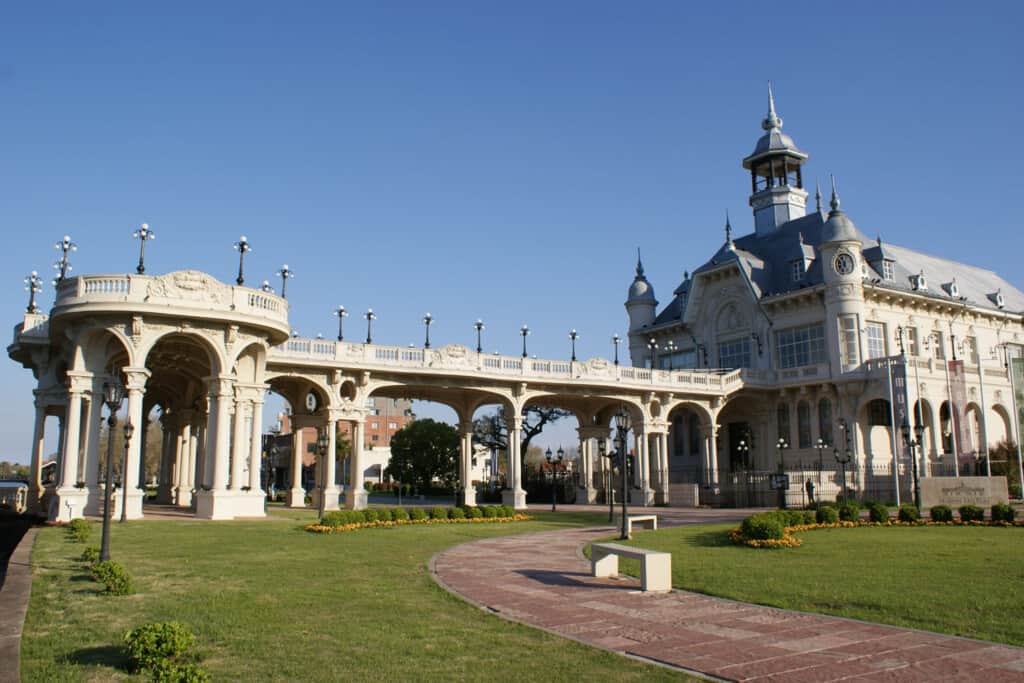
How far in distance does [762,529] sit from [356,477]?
83.6 ft

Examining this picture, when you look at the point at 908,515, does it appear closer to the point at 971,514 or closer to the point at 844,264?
the point at 971,514

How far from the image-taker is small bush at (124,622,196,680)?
26.1 feet

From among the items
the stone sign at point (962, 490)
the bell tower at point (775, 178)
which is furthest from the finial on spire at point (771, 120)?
the stone sign at point (962, 490)

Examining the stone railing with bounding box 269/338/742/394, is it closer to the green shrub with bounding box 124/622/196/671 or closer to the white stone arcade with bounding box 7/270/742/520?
the white stone arcade with bounding box 7/270/742/520

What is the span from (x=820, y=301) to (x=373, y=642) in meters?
48.3

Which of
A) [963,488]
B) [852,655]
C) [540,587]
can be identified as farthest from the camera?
[963,488]

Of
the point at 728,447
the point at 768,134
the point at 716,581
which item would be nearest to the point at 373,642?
the point at 716,581

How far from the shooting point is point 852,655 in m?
8.87

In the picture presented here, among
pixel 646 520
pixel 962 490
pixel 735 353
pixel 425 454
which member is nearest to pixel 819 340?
pixel 735 353

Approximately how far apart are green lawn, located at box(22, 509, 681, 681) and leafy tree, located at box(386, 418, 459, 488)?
219 feet

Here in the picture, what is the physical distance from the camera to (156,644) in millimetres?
8008

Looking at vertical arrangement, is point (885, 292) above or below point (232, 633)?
above

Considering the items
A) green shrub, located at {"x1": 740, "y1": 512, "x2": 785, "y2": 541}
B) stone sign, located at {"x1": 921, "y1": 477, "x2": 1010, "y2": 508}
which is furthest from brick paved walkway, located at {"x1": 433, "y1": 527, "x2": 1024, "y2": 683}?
stone sign, located at {"x1": 921, "y1": 477, "x2": 1010, "y2": 508}

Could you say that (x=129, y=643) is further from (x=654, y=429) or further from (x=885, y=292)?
(x=885, y=292)
